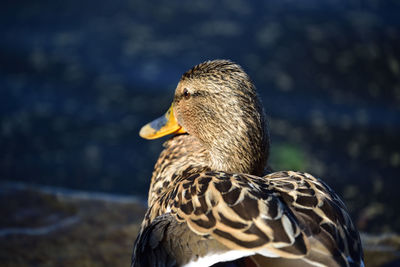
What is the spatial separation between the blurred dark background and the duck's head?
5.94ft

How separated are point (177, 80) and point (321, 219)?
3.83m

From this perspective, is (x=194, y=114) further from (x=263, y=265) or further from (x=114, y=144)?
(x=114, y=144)

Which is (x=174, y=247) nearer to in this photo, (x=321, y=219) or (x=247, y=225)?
(x=247, y=225)

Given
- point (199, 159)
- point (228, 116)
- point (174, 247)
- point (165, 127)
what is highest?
point (228, 116)

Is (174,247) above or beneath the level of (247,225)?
beneath

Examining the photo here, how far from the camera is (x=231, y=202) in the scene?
7.73 ft

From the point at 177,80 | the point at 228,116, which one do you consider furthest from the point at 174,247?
the point at 177,80

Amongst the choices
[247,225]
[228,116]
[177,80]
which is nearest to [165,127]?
[228,116]

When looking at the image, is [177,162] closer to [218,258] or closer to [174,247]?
[174,247]

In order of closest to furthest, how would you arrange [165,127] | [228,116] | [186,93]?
[228,116] < [186,93] < [165,127]

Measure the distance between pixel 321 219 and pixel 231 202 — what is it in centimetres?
39

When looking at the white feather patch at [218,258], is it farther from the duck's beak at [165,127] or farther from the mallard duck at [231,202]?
the duck's beak at [165,127]

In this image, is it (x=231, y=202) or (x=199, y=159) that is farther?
Answer: (x=199, y=159)

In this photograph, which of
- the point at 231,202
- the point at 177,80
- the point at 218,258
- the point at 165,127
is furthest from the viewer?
the point at 177,80
